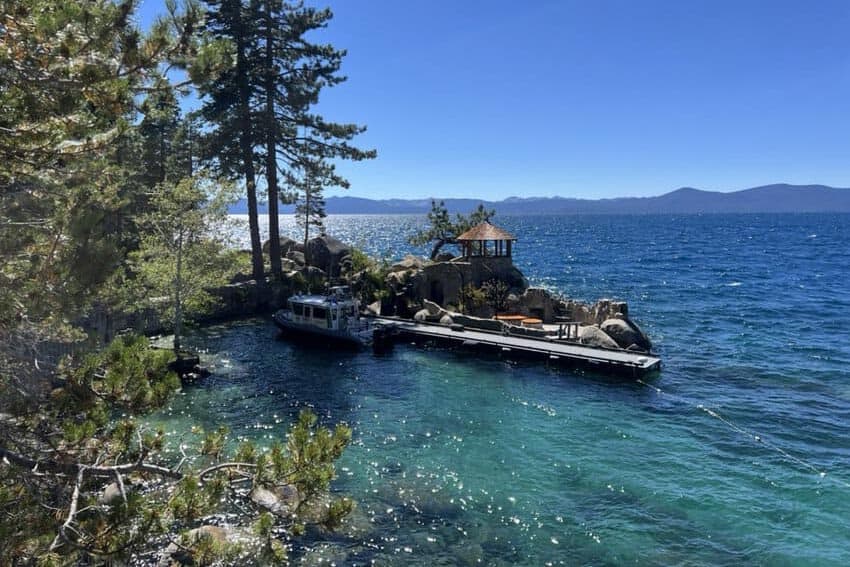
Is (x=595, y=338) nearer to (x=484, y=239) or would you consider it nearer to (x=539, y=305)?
(x=539, y=305)

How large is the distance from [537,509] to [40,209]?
11997 mm

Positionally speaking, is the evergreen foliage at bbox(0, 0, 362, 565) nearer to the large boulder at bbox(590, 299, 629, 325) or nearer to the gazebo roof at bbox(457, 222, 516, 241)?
the large boulder at bbox(590, 299, 629, 325)

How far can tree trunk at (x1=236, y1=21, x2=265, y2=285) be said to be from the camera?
1336 inches

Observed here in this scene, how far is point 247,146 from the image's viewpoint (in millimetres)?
35469

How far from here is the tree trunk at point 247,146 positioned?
3394 cm

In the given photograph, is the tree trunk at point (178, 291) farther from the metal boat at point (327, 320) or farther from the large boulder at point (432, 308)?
the large boulder at point (432, 308)

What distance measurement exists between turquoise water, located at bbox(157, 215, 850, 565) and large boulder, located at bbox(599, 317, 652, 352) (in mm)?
1343

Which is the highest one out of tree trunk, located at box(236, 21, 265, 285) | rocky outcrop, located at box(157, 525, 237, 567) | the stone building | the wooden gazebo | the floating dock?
tree trunk, located at box(236, 21, 265, 285)

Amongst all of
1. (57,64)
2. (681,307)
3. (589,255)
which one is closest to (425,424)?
(57,64)

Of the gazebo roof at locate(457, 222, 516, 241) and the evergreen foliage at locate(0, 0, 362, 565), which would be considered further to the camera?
the gazebo roof at locate(457, 222, 516, 241)

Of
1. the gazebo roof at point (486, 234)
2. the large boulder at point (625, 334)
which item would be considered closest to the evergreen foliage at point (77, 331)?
the large boulder at point (625, 334)

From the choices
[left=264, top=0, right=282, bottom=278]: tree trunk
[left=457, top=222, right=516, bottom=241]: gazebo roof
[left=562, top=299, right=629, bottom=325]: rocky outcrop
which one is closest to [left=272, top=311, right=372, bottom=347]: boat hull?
[left=264, top=0, right=282, bottom=278]: tree trunk

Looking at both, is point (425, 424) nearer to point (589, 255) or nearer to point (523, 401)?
point (523, 401)

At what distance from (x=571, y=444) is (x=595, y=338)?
36.1 ft
